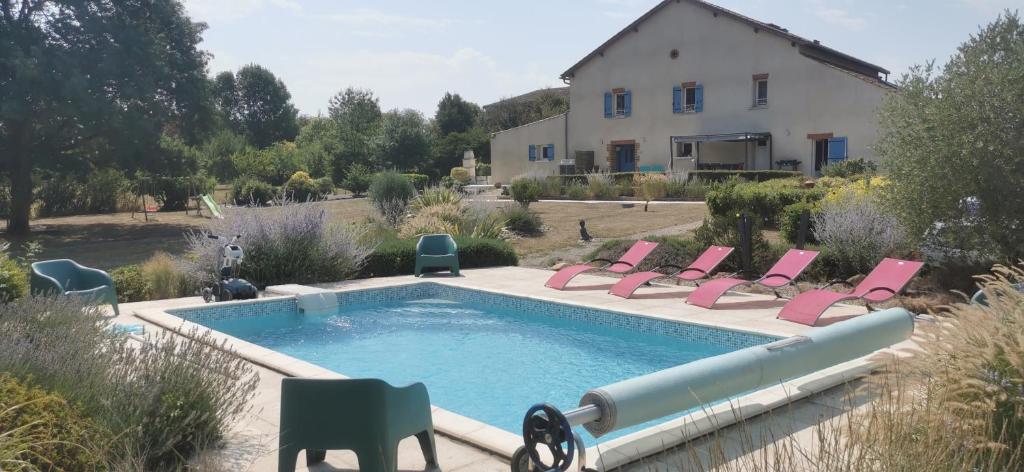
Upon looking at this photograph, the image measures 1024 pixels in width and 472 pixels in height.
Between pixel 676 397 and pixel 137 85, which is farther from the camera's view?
pixel 137 85

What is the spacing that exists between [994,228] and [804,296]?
2662 mm

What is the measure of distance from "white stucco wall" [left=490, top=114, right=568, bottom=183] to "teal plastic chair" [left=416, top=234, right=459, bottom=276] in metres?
23.2

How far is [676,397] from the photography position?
4395mm

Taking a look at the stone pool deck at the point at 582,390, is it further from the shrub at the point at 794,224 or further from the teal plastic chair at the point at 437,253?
the shrub at the point at 794,224

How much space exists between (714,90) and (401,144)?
18372mm

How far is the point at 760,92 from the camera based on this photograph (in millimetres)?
30203

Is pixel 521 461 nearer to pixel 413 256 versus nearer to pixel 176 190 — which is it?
pixel 413 256

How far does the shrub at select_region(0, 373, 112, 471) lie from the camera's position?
10.5 ft

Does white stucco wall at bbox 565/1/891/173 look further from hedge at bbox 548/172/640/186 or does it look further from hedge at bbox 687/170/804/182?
hedge at bbox 548/172/640/186

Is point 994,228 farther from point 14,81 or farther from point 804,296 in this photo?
point 14,81

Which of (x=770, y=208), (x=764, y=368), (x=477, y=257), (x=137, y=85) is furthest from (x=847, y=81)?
(x=764, y=368)

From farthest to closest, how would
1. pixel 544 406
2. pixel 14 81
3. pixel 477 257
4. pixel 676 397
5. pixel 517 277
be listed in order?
pixel 14 81, pixel 477 257, pixel 517 277, pixel 676 397, pixel 544 406

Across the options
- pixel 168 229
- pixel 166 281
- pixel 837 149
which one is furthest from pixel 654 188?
pixel 166 281

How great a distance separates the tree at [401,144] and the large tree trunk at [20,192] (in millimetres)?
22420
